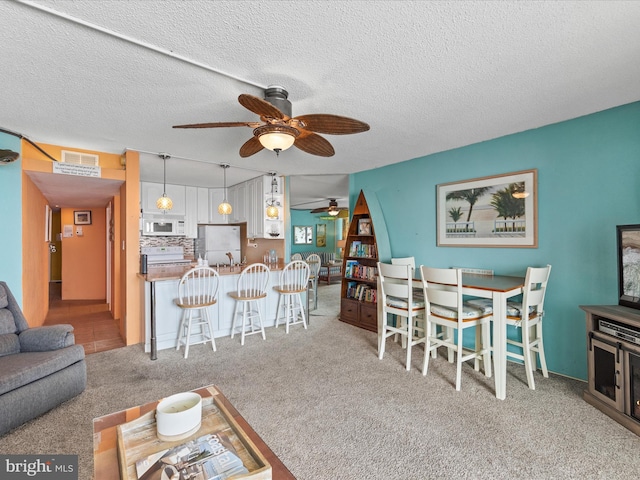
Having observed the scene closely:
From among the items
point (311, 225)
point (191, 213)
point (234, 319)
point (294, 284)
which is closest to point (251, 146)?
point (234, 319)

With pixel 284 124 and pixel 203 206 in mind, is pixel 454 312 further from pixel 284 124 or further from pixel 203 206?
pixel 203 206

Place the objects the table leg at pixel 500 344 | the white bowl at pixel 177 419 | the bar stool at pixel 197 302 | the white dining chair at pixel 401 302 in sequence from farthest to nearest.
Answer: the bar stool at pixel 197 302 → the white dining chair at pixel 401 302 → the table leg at pixel 500 344 → the white bowl at pixel 177 419

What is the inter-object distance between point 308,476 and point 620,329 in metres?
2.34

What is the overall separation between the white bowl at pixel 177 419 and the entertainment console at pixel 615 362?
2705 mm

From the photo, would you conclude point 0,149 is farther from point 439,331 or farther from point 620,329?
point 620,329

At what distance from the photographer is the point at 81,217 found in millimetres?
6527

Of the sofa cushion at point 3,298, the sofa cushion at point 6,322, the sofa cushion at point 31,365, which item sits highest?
the sofa cushion at point 3,298

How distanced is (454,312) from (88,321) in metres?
5.34

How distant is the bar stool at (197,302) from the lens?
11.2 ft

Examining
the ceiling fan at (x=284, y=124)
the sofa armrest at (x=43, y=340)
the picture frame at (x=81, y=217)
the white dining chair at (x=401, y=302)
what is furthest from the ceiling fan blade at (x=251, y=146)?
the picture frame at (x=81, y=217)

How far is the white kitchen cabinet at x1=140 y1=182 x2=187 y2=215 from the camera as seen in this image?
219 inches

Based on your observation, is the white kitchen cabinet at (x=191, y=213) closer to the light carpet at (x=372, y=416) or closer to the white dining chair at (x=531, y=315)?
the light carpet at (x=372, y=416)

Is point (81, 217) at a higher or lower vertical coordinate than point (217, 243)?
higher

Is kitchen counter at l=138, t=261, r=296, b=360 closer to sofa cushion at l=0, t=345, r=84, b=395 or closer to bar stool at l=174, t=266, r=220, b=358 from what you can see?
bar stool at l=174, t=266, r=220, b=358
